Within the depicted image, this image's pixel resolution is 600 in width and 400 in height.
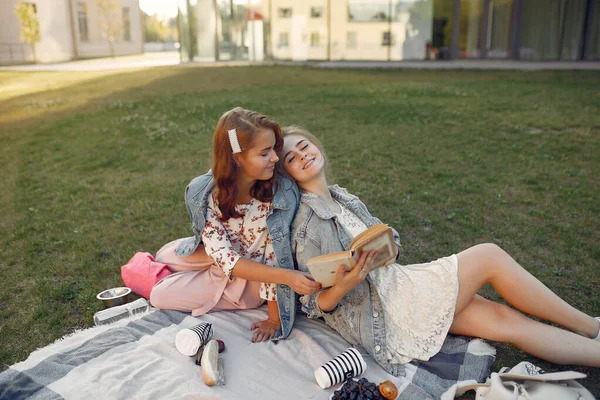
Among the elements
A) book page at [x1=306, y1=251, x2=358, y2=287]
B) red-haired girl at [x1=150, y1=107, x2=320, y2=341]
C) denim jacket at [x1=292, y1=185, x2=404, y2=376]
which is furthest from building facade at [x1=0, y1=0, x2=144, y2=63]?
book page at [x1=306, y1=251, x2=358, y2=287]

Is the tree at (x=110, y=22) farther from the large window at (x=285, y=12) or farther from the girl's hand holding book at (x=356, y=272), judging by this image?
the girl's hand holding book at (x=356, y=272)

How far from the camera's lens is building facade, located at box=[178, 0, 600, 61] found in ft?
63.9

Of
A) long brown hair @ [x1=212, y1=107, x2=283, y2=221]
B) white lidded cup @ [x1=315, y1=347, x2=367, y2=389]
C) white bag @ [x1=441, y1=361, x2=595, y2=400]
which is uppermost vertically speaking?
long brown hair @ [x1=212, y1=107, x2=283, y2=221]

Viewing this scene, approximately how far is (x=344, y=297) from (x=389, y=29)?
2079 centimetres

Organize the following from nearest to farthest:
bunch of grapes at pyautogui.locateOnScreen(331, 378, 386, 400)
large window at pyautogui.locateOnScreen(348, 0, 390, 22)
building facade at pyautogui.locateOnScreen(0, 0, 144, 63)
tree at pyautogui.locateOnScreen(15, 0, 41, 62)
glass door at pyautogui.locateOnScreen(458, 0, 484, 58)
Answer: bunch of grapes at pyautogui.locateOnScreen(331, 378, 386, 400), glass door at pyautogui.locateOnScreen(458, 0, 484, 58), large window at pyautogui.locateOnScreen(348, 0, 390, 22), tree at pyautogui.locateOnScreen(15, 0, 41, 62), building facade at pyautogui.locateOnScreen(0, 0, 144, 63)

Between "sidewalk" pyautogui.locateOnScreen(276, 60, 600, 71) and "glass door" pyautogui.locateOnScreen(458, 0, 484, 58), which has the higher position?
"glass door" pyautogui.locateOnScreen(458, 0, 484, 58)

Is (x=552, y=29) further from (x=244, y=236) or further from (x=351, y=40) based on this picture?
(x=244, y=236)

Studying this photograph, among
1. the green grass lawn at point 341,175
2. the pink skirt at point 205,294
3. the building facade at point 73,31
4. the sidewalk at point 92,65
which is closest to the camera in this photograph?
the pink skirt at point 205,294

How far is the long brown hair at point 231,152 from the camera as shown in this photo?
2797mm

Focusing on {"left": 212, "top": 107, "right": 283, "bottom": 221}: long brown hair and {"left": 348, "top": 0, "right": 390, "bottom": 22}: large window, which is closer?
{"left": 212, "top": 107, "right": 283, "bottom": 221}: long brown hair

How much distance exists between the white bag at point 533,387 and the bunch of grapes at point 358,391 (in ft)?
1.60

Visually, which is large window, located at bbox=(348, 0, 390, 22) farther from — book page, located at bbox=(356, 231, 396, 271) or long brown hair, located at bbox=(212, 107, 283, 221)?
book page, located at bbox=(356, 231, 396, 271)

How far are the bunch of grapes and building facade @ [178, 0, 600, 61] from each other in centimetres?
2027

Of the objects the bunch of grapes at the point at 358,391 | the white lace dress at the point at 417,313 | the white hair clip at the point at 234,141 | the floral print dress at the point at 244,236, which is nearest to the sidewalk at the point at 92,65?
the floral print dress at the point at 244,236
